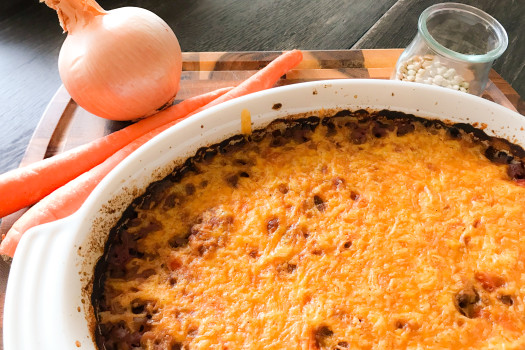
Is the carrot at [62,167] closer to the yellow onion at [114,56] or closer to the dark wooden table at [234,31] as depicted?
the yellow onion at [114,56]

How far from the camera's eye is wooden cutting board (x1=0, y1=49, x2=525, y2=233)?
6.48 ft

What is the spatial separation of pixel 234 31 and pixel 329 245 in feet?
5.08

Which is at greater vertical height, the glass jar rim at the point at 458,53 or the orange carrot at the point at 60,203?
the glass jar rim at the point at 458,53

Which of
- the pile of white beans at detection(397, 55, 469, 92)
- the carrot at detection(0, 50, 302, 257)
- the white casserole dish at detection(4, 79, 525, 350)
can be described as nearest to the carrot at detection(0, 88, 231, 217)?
the carrot at detection(0, 50, 302, 257)

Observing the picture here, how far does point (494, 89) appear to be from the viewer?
2.13m

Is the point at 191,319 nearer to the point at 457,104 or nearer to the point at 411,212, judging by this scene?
the point at 411,212

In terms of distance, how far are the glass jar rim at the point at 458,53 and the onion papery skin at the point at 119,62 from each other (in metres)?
0.95

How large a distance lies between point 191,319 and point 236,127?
642mm

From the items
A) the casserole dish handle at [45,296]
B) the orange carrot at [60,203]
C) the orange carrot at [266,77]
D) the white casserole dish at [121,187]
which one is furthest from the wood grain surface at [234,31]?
the casserole dish handle at [45,296]

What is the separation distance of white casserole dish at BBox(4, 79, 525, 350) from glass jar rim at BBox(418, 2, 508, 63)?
0.78ft

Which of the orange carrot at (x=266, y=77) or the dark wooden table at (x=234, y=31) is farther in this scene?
the dark wooden table at (x=234, y=31)

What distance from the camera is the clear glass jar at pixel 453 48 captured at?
1852 millimetres

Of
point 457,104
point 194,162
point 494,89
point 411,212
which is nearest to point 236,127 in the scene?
point 194,162

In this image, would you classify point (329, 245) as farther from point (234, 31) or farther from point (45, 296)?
point (234, 31)
